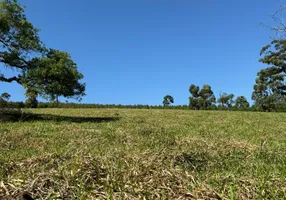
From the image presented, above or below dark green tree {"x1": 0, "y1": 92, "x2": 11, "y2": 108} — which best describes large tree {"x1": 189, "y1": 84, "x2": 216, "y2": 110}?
above

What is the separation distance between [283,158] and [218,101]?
65594mm

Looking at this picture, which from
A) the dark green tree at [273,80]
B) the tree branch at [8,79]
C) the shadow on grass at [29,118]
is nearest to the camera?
the shadow on grass at [29,118]

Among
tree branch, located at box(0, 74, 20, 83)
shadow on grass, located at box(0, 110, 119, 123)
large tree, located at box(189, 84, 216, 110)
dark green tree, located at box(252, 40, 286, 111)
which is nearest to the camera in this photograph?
shadow on grass, located at box(0, 110, 119, 123)

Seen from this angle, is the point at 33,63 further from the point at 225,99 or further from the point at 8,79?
the point at 225,99

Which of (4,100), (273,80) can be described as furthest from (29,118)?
(273,80)

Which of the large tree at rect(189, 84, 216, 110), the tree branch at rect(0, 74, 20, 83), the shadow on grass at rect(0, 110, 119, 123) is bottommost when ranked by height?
the shadow on grass at rect(0, 110, 119, 123)

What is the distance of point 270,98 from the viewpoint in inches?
1800

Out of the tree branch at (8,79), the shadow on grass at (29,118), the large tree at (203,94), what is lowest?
the shadow on grass at (29,118)

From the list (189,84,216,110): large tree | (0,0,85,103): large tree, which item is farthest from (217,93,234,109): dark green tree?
(0,0,85,103): large tree

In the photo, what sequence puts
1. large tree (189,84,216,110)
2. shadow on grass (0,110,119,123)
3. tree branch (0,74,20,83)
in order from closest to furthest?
shadow on grass (0,110,119,123) → tree branch (0,74,20,83) → large tree (189,84,216,110)

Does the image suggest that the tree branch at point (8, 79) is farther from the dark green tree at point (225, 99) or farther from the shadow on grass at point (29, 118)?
the dark green tree at point (225, 99)

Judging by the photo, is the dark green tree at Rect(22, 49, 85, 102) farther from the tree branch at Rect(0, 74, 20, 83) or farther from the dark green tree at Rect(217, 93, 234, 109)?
the dark green tree at Rect(217, 93, 234, 109)

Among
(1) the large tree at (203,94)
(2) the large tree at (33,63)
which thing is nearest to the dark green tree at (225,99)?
(1) the large tree at (203,94)

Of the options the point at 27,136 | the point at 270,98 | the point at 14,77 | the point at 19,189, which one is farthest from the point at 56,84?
the point at 270,98
